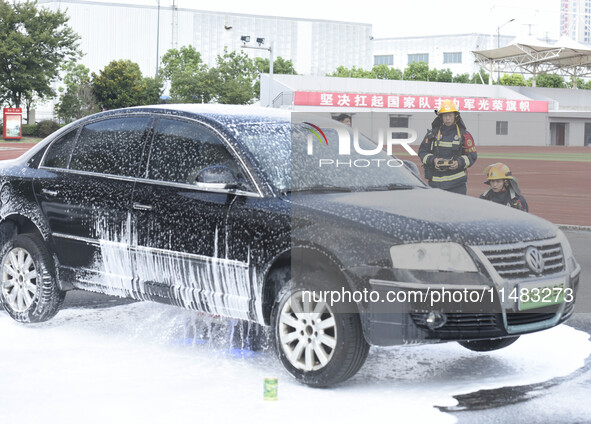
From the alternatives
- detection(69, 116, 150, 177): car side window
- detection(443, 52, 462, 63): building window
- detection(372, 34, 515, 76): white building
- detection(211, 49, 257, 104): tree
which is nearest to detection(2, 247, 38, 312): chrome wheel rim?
detection(69, 116, 150, 177): car side window

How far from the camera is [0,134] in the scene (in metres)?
73.6

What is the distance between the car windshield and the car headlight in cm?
97

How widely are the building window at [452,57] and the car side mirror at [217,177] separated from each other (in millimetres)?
148234

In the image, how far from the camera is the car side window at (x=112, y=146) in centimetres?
679

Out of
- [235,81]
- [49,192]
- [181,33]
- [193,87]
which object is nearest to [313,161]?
[49,192]

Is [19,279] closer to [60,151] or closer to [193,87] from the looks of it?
[60,151]

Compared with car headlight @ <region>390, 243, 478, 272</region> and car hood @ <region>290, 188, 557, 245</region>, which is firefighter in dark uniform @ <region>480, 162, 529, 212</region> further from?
car headlight @ <region>390, 243, 478, 272</region>

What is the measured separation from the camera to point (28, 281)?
7289mm

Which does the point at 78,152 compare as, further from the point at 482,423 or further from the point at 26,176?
the point at 482,423

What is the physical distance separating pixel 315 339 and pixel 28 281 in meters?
2.76

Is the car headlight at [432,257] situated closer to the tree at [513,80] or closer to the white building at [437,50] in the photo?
the tree at [513,80]

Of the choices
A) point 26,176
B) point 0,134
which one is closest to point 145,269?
point 26,176

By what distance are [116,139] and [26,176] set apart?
93 cm

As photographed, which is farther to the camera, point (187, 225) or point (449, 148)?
point (449, 148)
